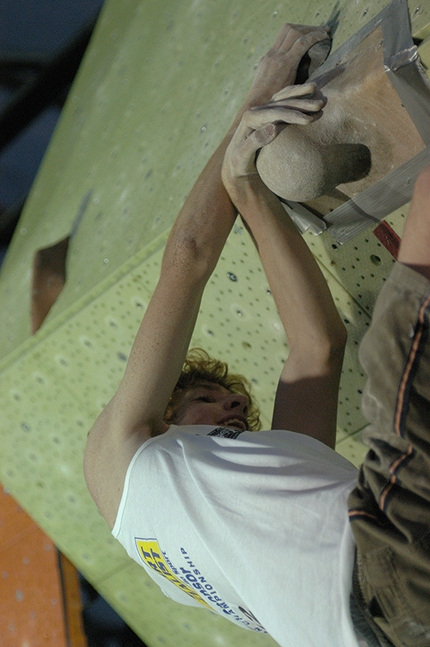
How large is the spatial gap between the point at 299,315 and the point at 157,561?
56 cm

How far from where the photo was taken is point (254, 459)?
1.04 m

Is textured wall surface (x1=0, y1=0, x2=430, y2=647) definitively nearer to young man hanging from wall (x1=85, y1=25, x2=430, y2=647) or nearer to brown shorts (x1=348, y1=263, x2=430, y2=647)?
young man hanging from wall (x1=85, y1=25, x2=430, y2=647)

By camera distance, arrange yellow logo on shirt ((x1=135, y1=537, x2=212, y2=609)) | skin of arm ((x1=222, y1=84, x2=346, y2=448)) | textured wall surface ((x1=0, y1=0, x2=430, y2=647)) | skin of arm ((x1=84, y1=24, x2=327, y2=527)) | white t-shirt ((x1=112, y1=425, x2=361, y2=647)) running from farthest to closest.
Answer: textured wall surface ((x1=0, y1=0, x2=430, y2=647))
skin of arm ((x1=222, y1=84, x2=346, y2=448))
skin of arm ((x1=84, y1=24, x2=327, y2=527))
yellow logo on shirt ((x1=135, y1=537, x2=212, y2=609))
white t-shirt ((x1=112, y1=425, x2=361, y2=647))

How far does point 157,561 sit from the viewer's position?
3.73ft

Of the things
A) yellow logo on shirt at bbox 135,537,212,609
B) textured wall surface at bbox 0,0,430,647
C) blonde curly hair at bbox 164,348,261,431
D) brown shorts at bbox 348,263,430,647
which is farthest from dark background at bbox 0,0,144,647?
brown shorts at bbox 348,263,430,647

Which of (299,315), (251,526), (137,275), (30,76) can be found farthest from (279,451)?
(30,76)

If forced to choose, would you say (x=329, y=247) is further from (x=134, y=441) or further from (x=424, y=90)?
(x=134, y=441)

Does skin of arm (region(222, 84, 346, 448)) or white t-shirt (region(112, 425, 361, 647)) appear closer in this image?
white t-shirt (region(112, 425, 361, 647))

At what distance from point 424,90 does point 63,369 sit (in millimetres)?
1412

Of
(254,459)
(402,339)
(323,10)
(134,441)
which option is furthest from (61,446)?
(402,339)

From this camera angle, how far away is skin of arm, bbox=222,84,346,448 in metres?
1.36

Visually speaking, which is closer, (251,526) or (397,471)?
(397,471)

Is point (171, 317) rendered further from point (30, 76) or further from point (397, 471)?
point (30, 76)

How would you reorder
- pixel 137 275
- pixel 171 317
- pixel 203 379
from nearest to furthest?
pixel 171 317 → pixel 203 379 → pixel 137 275
